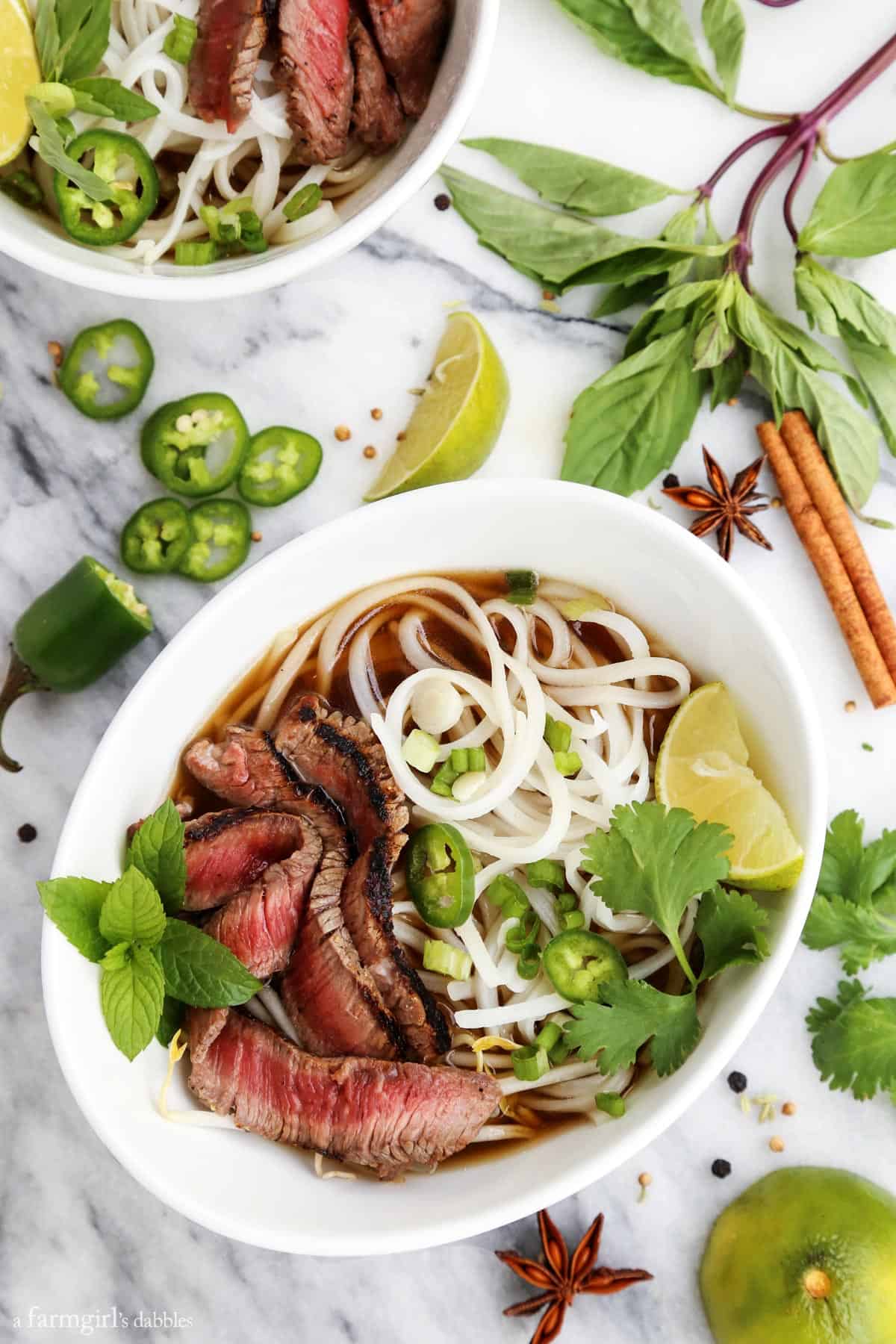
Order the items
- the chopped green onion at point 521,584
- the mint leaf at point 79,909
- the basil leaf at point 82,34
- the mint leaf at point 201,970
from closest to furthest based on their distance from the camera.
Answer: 1. the mint leaf at point 79,909
2. the mint leaf at point 201,970
3. the basil leaf at point 82,34
4. the chopped green onion at point 521,584

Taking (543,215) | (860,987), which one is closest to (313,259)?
(543,215)

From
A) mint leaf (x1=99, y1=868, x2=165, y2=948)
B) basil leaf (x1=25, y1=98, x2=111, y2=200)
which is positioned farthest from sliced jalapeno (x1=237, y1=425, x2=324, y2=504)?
mint leaf (x1=99, y1=868, x2=165, y2=948)

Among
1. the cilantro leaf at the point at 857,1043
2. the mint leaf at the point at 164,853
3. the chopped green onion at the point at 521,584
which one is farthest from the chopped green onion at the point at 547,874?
the cilantro leaf at the point at 857,1043

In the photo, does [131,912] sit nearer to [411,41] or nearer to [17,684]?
[17,684]

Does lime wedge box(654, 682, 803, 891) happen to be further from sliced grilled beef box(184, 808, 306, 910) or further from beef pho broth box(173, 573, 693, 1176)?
sliced grilled beef box(184, 808, 306, 910)

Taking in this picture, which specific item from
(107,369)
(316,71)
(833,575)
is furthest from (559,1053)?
(316,71)

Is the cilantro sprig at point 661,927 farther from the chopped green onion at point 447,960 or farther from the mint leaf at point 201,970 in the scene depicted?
the mint leaf at point 201,970
